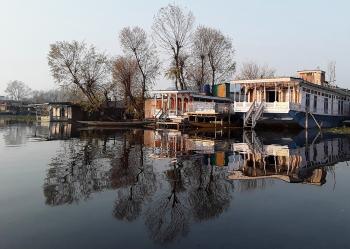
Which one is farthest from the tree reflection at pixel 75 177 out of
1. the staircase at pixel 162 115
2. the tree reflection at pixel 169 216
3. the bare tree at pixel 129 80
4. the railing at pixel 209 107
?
the bare tree at pixel 129 80

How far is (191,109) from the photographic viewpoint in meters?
40.1

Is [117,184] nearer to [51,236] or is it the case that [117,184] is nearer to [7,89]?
[51,236]

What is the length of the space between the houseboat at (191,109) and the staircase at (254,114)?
9.92ft

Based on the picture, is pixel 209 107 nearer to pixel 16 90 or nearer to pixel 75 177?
pixel 75 177

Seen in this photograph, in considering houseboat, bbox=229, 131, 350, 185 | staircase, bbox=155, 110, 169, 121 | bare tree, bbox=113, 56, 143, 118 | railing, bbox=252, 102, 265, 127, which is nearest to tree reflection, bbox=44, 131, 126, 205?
houseboat, bbox=229, 131, 350, 185

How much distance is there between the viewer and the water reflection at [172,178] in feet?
24.2

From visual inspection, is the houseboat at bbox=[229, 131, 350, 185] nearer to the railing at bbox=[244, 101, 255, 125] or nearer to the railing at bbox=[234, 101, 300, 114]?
the railing at bbox=[234, 101, 300, 114]

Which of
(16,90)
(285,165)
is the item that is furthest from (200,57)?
(16,90)

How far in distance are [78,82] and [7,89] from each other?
12675cm

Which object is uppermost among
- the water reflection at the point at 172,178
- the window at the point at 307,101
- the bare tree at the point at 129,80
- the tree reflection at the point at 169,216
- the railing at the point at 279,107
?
the bare tree at the point at 129,80

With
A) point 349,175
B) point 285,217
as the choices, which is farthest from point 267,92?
point 285,217

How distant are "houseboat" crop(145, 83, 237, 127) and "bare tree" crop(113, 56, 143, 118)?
10.7 meters

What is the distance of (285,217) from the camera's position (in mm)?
7242

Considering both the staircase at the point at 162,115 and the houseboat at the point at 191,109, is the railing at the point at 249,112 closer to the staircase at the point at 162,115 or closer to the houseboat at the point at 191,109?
the houseboat at the point at 191,109
